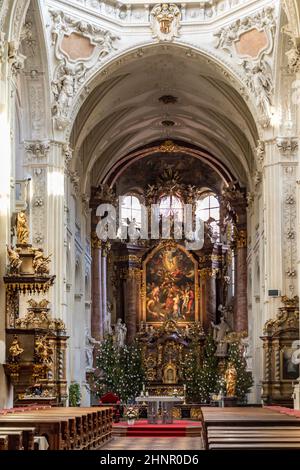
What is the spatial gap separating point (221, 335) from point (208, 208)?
6.54 meters

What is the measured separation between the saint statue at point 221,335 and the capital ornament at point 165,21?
14.6 m

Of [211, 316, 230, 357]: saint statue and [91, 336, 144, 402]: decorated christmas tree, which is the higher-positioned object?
[211, 316, 230, 357]: saint statue

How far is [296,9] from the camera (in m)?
17.8

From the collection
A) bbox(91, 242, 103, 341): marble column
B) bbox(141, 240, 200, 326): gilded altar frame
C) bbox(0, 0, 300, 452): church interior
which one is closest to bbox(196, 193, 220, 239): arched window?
bbox(0, 0, 300, 452): church interior

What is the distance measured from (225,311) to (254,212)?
6.84m

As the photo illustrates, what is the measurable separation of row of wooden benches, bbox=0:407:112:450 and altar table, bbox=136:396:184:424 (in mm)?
6275

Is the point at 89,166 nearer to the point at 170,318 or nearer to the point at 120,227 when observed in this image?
the point at 120,227

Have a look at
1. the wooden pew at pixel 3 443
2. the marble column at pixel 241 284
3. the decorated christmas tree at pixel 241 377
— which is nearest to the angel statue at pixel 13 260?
the wooden pew at pixel 3 443

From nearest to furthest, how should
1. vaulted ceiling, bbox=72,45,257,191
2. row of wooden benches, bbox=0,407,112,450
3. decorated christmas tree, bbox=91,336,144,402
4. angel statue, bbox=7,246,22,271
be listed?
row of wooden benches, bbox=0,407,112,450, angel statue, bbox=7,246,22,271, vaulted ceiling, bbox=72,45,257,191, decorated christmas tree, bbox=91,336,144,402

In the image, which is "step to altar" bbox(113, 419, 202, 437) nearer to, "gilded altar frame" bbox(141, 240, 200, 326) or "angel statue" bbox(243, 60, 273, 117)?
"angel statue" bbox(243, 60, 273, 117)

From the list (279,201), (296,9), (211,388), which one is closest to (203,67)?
(279,201)

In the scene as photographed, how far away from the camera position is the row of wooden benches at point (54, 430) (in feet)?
30.0

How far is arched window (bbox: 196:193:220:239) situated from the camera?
41.6 m
